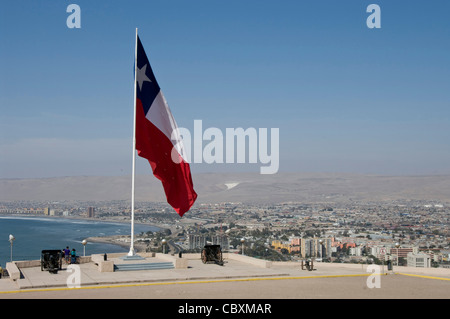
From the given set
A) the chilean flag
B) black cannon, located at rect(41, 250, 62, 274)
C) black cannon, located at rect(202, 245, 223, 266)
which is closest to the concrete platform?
black cannon, located at rect(41, 250, 62, 274)

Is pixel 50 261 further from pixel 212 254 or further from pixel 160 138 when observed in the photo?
pixel 212 254

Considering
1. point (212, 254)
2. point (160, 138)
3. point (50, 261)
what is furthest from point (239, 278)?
point (50, 261)

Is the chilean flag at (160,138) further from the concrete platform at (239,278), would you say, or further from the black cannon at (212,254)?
the concrete platform at (239,278)

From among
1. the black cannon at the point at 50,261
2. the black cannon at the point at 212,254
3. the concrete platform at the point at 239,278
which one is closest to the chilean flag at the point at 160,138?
the black cannon at the point at 212,254

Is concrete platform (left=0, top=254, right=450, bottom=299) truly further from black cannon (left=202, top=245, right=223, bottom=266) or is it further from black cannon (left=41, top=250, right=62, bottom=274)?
black cannon (left=202, top=245, right=223, bottom=266)
